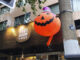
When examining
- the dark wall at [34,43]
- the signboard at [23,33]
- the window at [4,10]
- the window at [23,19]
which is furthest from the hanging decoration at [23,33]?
the window at [4,10]

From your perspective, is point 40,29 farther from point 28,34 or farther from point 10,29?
point 10,29

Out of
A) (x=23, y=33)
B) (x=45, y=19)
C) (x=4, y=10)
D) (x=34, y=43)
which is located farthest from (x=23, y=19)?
(x=45, y=19)

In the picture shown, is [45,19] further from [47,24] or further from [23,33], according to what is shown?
[23,33]

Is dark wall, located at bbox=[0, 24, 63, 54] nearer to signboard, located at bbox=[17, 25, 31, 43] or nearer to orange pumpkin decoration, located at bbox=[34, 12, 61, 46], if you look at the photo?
signboard, located at bbox=[17, 25, 31, 43]

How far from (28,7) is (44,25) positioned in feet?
27.4

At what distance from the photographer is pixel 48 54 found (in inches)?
384

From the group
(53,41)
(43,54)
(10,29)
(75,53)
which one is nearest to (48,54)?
(43,54)

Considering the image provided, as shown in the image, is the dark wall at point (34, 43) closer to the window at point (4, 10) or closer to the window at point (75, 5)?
the window at point (75, 5)

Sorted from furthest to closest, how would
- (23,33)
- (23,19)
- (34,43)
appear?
(23,19) → (23,33) → (34,43)

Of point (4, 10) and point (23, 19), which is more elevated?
point (4, 10)

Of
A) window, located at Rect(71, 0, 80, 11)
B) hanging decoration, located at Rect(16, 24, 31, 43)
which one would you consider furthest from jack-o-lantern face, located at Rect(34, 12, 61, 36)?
window, located at Rect(71, 0, 80, 11)

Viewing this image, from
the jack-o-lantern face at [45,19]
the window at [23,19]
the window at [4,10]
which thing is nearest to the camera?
the jack-o-lantern face at [45,19]

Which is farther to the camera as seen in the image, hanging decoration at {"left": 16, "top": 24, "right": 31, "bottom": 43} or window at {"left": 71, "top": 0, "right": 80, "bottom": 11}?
window at {"left": 71, "top": 0, "right": 80, "bottom": 11}

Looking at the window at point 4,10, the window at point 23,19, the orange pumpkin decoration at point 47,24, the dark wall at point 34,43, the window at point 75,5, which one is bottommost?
the dark wall at point 34,43
